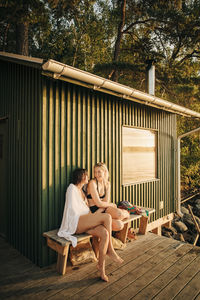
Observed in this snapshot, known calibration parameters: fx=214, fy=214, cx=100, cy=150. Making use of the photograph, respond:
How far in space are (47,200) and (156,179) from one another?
3.35m

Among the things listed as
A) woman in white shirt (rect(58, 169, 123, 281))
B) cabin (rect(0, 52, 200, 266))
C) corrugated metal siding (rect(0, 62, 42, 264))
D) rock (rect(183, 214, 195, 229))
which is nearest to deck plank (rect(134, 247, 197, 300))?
woman in white shirt (rect(58, 169, 123, 281))

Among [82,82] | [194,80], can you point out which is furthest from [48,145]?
[194,80]

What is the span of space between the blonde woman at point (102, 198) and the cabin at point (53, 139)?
320mm

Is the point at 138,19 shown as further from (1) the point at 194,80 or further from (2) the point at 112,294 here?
(2) the point at 112,294

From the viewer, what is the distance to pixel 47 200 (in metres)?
3.24

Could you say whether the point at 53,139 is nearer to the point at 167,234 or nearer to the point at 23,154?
the point at 23,154

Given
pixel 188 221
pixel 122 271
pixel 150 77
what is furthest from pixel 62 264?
pixel 188 221

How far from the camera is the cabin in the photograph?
10.5 ft

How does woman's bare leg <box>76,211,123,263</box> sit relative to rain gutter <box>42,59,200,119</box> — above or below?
below

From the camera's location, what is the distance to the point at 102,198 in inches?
143

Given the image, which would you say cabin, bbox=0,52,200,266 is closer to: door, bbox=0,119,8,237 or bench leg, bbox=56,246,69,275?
door, bbox=0,119,8,237

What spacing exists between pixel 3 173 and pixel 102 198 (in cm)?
210

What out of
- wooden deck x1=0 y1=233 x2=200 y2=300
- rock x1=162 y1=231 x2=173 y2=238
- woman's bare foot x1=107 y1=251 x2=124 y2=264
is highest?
woman's bare foot x1=107 y1=251 x2=124 y2=264

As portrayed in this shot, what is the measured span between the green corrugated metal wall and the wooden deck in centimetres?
31
